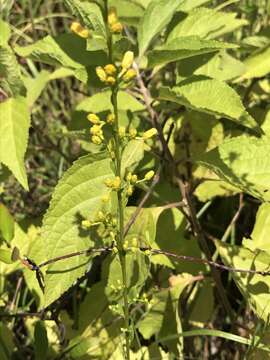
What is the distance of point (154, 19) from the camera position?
1587mm

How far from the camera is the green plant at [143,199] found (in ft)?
4.65

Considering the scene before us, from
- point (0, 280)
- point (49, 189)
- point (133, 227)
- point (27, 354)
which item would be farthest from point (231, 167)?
point (49, 189)

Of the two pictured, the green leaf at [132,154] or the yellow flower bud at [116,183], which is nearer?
the yellow flower bud at [116,183]

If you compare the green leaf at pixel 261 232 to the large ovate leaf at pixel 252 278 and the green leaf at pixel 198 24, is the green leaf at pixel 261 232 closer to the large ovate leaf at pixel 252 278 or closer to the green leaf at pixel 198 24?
the large ovate leaf at pixel 252 278

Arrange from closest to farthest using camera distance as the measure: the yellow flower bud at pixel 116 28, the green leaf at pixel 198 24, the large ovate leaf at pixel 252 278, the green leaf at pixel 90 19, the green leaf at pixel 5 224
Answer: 1. the yellow flower bud at pixel 116 28
2. the green leaf at pixel 90 19
3. the green leaf at pixel 5 224
4. the large ovate leaf at pixel 252 278
5. the green leaf at pixel 198 24

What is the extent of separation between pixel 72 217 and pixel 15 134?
33cm

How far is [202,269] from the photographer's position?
1869 millimetres

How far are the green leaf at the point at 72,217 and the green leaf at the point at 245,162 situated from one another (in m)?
0.26

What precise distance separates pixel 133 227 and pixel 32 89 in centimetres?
64

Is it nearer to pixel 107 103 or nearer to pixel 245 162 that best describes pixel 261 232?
pixel 245 162

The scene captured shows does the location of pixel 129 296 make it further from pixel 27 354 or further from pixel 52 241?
pixel 27 354

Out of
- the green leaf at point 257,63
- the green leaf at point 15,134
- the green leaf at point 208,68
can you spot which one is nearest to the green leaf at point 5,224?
the green leaf at point 15,134

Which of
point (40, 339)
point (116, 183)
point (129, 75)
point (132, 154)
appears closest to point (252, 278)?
point (132, 154)

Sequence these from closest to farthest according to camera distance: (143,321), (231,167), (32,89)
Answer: (231,167)
(143,321)
(32,89)
